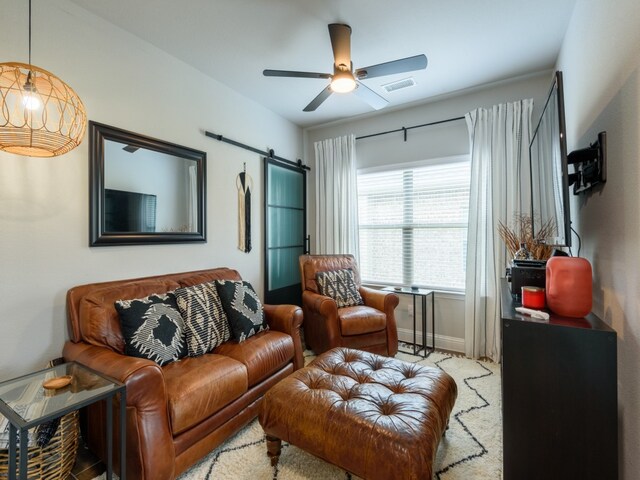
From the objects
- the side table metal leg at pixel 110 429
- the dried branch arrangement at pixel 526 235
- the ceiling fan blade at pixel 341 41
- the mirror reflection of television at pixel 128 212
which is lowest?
the side table metal leg at pixel 110 429

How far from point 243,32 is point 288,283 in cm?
254

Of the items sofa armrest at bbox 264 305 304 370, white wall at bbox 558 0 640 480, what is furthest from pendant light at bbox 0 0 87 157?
white wall at bbox 558 0 640 480

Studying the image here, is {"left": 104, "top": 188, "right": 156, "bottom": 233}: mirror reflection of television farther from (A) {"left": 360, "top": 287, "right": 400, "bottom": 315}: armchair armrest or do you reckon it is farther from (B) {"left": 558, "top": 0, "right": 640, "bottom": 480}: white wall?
(B) {"left": 558, "top": 0, "right": 640, "bottom": 480}: white wall

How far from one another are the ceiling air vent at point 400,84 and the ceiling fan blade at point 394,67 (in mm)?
913

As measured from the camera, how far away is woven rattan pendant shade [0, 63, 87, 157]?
135cm

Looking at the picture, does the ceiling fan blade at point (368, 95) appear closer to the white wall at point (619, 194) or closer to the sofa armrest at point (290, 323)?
the white wall at point (619, 194)

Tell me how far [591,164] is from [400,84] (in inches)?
75.3

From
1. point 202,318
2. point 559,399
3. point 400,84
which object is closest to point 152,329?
point 202,318

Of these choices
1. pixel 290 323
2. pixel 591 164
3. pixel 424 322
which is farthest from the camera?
pixel 424 322

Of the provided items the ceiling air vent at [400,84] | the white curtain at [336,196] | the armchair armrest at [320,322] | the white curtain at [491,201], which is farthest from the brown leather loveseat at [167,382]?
the ceiling air vent at [400,84]

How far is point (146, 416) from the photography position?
1348mm

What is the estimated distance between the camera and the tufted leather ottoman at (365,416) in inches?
46.2

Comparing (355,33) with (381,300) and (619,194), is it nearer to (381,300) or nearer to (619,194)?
(619,194)

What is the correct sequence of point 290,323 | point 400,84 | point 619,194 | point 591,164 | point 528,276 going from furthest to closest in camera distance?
point 400,84 → point 290,323 → point 528,276 → point 591,164 → point 619,194
